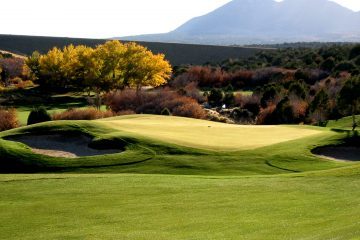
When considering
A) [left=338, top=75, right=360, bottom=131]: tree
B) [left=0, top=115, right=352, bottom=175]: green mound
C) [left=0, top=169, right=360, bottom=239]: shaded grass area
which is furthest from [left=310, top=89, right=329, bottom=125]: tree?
[left=0, top=169, right=360, bottom=239]: shaded grass area

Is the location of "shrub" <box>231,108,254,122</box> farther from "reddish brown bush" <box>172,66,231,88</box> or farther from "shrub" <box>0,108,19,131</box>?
"reddish brown bush" <box>172,66,231,88</box>

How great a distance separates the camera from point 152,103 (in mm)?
60188

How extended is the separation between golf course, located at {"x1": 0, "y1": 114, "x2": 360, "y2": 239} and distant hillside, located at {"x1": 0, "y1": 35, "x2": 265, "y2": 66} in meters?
99.7

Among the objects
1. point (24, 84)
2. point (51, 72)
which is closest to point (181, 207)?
point (51, 72)

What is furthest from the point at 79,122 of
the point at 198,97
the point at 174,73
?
the point at 174,73

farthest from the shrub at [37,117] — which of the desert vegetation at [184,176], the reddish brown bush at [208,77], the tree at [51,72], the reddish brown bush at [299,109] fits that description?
the reddish brown bush at [208,77]

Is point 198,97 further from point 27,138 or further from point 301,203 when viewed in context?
point 301,203

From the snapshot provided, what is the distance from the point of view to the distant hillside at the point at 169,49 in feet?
428

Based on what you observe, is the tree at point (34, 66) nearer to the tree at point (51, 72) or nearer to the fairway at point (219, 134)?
the tree at point (51, 72)

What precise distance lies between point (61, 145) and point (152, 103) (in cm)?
3346

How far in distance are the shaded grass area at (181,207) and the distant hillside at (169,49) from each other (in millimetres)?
113373

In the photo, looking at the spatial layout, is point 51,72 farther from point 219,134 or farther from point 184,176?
point 184,176

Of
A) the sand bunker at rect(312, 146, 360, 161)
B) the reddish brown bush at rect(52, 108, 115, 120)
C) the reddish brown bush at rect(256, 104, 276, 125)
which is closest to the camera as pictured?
the sand bunker at rect(312, 146, 360, 161)

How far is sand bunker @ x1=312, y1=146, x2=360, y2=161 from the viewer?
25938mm
